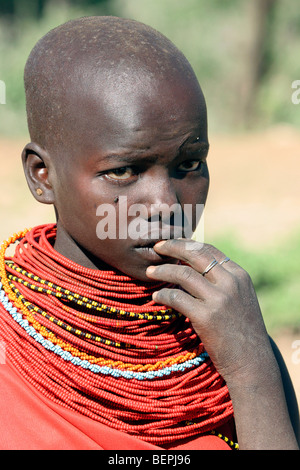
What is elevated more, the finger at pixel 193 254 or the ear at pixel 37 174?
the ear at pixel 37 174

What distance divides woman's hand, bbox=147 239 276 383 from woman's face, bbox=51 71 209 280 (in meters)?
0.09

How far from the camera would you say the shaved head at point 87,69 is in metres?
2.04

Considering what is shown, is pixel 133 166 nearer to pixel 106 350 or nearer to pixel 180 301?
pixel 180 301

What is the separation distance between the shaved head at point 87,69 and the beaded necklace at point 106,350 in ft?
1.42

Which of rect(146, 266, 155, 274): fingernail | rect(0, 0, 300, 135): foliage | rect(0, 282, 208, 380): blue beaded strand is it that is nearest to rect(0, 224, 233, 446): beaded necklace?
rect(0, 282, 208, 380): blue beaded strand

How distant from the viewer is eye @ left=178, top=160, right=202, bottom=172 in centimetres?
214

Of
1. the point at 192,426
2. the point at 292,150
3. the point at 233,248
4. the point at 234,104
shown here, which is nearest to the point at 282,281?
the point at 233,248

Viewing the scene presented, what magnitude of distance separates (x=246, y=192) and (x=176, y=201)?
7.77m

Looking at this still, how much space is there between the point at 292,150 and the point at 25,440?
10.5 meters

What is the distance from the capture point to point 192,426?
221 centimetres

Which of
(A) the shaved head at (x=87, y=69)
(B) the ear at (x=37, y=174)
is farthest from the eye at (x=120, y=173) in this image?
(B) the ear at (x=37, y=174)

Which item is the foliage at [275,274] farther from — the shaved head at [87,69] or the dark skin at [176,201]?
the shaved head at [87,69]

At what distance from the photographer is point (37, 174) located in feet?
7.40

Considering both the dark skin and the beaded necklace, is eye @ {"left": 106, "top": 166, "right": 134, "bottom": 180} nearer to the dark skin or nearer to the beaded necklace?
the dark skin
